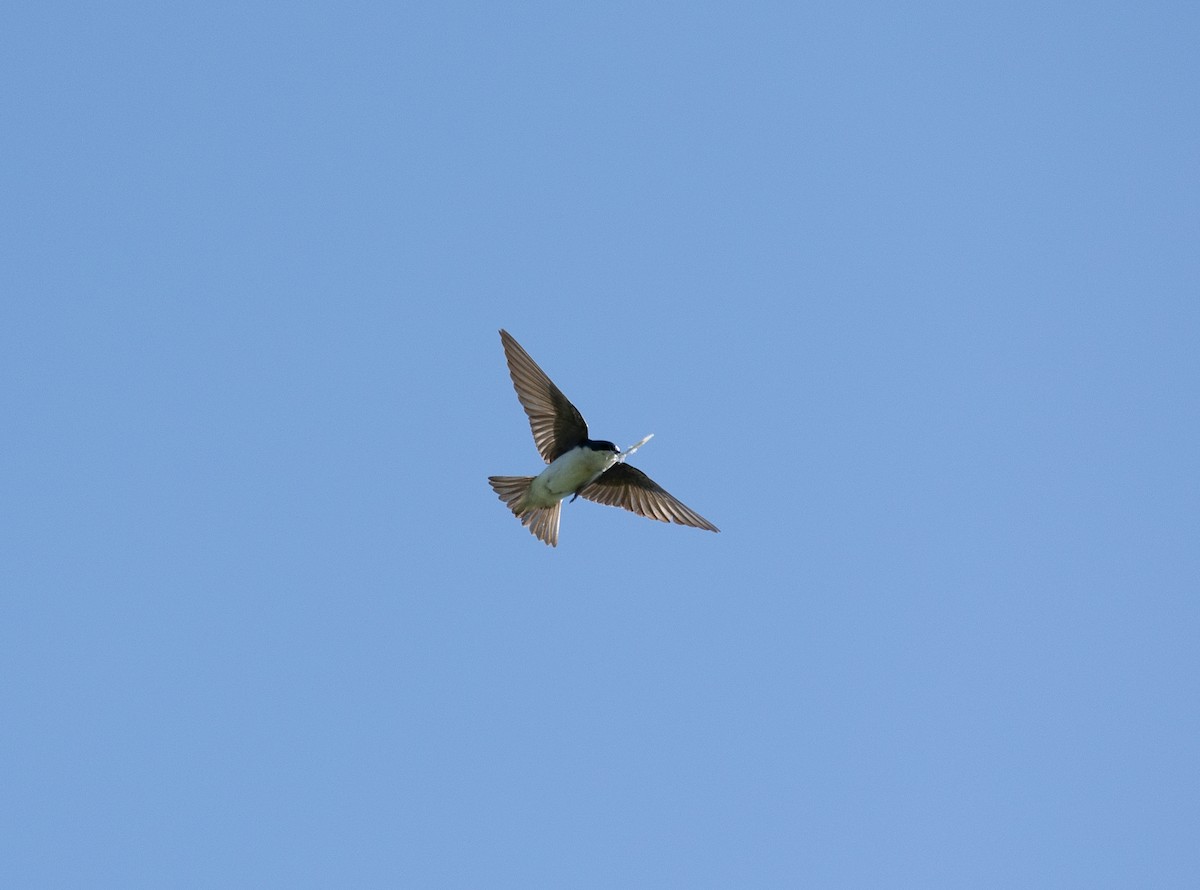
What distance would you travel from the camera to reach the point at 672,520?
16.6 meters

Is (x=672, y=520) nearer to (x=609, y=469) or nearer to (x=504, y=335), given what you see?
(x=609, y=469)

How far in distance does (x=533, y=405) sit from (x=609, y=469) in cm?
74

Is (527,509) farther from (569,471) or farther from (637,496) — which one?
(637,496)

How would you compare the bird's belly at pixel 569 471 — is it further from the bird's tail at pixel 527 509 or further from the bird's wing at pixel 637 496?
the bird's wing at pixel 637 496

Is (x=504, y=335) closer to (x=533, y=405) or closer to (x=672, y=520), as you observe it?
(x=533, y=405)

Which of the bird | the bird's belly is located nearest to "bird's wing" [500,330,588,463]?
the bird

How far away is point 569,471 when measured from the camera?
15.9m

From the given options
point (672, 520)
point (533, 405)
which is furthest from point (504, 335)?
point (672, 520)

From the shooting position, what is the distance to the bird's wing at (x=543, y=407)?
16.1 metres

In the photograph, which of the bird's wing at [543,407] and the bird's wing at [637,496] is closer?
the bird's wing at [543,407]

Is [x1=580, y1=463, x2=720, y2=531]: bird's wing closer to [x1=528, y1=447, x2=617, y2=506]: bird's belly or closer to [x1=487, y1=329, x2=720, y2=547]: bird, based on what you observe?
[x1=487, y1=329, x2=720, y2=547]: bird

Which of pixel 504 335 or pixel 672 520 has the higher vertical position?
pixel 504 335

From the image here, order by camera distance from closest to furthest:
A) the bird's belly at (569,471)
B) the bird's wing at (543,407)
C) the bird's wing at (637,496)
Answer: the bird's belly at (569,471) < the bird's wing at (543,407) < the bird's wing at (637,496)

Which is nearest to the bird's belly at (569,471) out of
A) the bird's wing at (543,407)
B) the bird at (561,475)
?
the bird at (561,475)
